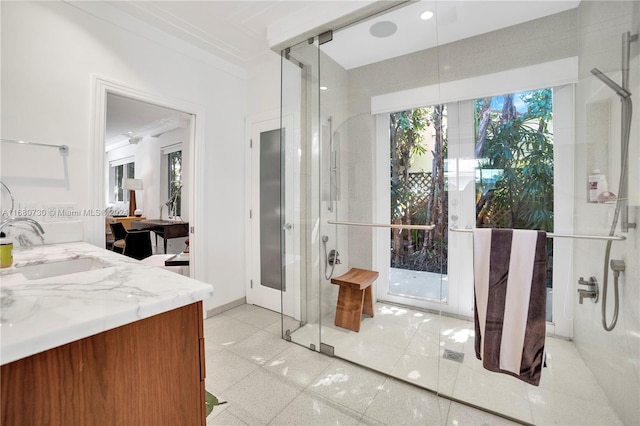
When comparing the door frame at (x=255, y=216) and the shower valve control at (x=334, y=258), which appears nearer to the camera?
the shower valve control at (x=334, y=258)

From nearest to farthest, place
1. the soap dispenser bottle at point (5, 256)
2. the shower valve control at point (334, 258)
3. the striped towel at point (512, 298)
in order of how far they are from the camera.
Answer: the soap dispenser bottle at point (5, 256)
the striped towel at point (512, 298)
the shower valve control at point (334, 258)

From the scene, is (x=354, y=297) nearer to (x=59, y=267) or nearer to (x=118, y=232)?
(x=59, y=267)

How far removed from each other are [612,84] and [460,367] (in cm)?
176

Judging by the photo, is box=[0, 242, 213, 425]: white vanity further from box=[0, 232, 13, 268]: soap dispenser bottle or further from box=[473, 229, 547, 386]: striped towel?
box=[473, 229, 547, 386]: striped towel

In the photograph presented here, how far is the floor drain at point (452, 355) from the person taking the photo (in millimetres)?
1759

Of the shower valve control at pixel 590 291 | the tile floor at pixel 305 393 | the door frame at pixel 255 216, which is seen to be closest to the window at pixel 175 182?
the door frame at pixel 255 216

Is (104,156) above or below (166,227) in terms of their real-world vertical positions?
above

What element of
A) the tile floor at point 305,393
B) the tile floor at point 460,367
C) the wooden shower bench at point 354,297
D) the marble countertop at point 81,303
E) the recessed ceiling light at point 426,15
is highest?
the recessed ceiling light at point 426,15

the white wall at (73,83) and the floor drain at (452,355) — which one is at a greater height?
the white wall at (73,83)

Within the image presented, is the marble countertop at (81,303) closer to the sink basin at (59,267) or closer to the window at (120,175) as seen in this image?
the sink basin at (59,267)

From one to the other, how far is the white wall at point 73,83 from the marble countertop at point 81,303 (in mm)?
1076

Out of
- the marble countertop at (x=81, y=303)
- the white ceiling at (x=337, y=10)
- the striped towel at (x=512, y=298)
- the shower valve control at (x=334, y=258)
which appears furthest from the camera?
the shower valve control at (x=334, y=258)

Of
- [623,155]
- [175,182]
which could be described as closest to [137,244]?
[175,182]

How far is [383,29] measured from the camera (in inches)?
75.5
